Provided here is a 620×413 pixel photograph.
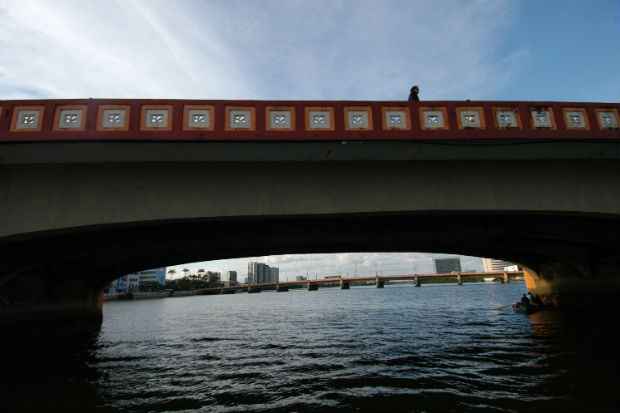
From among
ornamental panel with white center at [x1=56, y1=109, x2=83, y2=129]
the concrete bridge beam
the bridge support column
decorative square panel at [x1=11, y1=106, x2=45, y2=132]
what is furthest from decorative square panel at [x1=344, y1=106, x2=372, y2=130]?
the bridge support column

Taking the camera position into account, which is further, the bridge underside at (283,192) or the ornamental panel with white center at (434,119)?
the ornamental panel with white center at (434,119)

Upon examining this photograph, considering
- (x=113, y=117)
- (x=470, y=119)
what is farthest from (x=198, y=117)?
(x=470, y=119)

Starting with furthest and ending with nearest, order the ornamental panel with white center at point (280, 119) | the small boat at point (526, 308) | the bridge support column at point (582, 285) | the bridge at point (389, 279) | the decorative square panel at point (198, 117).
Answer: the bridge at point (389, 279) → the small boat at point (526, 308) → the bridge support column at point (582, 285) → the ornamental panel with white center at point (280, 119) → the decorative square panel at point (198, 117)

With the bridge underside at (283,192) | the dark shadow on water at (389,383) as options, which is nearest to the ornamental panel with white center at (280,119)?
the bridge underside at (283,192)

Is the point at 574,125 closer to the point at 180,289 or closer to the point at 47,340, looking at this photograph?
the point at 47,340

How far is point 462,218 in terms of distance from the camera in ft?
55.8

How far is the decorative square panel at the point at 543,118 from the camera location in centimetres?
1059

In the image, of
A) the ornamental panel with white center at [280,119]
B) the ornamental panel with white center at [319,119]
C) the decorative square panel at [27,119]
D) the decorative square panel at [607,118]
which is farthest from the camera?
the decorative square panel at [607,118]

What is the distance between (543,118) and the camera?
10.7 metres

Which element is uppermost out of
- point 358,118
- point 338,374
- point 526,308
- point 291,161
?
point 358,118

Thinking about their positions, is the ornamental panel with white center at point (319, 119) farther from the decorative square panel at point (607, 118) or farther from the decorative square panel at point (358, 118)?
the decorative square panel at point (607, 118)

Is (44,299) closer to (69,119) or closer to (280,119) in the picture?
(69,119)

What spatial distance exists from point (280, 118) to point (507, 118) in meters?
6.99

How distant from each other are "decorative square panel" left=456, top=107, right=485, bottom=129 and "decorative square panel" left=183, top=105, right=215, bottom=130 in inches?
292
